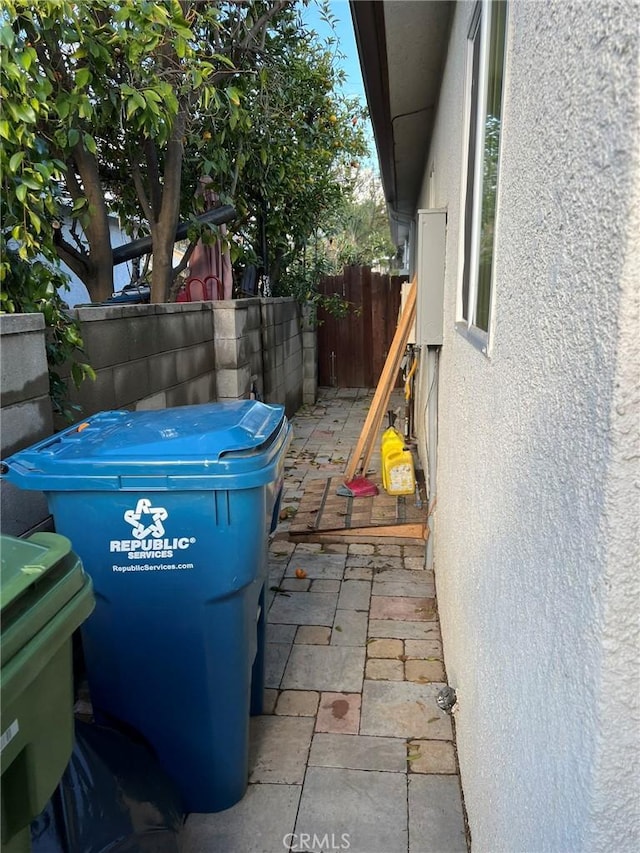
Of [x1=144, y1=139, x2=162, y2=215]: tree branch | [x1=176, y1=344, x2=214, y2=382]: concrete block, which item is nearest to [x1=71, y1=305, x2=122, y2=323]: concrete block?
[x1=176, y1=344, x2=214, y2=382]: concrete block

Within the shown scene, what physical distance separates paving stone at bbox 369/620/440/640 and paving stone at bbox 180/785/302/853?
3.80 ft

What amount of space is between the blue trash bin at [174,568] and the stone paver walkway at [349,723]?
0.71 ft

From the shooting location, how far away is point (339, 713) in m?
2.78

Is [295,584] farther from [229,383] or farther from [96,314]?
[229,383]

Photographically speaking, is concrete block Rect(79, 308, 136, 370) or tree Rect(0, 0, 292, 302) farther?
concrete block Rect(79, 308, 136, 370)

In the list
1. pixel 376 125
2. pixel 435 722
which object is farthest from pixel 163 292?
pixel 435 722

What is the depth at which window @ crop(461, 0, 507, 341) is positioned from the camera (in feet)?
6.70

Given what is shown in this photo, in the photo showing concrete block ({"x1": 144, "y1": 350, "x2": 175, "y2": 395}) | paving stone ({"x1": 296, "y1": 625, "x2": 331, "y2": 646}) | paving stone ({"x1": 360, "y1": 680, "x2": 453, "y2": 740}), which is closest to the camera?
paving stone ({"x1": 360, "y1": 680, "x2": 453, "y2": 740})

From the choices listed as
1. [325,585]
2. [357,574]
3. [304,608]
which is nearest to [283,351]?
[357,574]

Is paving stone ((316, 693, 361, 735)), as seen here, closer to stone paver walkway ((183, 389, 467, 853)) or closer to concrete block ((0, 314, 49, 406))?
stone paver walkway ((183, 389, 467, 853))

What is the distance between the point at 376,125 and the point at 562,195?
470 centimetres

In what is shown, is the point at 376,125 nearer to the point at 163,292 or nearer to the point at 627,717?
the point at 163,292

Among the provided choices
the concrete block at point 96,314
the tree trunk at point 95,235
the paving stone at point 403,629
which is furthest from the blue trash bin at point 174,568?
the tree trunk at point 95,235

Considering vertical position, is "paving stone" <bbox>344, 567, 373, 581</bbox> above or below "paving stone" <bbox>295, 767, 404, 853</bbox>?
above
